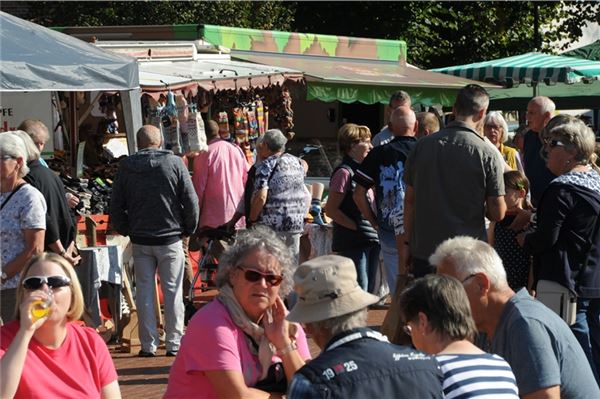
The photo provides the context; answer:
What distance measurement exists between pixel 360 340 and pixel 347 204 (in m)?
6.20

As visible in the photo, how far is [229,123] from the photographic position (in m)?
14.6

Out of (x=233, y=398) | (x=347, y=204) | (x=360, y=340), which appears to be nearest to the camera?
(x=360, y=340)

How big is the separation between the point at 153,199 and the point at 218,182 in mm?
2587

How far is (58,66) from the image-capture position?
9.71 m

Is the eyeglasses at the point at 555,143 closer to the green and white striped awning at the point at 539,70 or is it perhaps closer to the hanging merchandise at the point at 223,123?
the hanging merchandise at the point at 223,123

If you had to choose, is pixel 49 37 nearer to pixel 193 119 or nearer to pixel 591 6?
pixel 193 119

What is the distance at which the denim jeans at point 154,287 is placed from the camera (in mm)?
9367

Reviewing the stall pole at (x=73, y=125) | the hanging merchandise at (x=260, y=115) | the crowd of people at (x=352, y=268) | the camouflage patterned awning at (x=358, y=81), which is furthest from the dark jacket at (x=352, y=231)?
the camouflage patterned awning at (x=358, y=81)

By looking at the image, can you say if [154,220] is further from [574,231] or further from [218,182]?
[574,231]

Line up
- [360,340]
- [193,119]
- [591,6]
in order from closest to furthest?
[360,340], [193,119], [591,6]

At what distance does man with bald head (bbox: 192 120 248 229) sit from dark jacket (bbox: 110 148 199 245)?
2297mm

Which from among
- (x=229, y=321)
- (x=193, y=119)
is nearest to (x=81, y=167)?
(x=193, y=119)

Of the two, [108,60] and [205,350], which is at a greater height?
[108,60]

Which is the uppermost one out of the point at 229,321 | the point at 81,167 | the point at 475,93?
the point at 475,93
